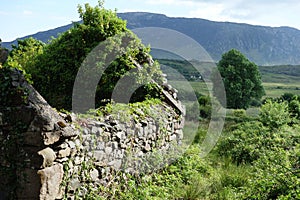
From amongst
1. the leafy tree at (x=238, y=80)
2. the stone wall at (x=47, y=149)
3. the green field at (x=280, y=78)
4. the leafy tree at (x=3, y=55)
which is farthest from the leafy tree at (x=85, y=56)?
the green field at (x=280, y=78)

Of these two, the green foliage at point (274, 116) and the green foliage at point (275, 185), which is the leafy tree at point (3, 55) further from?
the green foliage at point (274, 116)

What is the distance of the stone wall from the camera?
4977 mm

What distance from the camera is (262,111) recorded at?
15242 millimetres

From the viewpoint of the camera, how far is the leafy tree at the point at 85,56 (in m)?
10.0

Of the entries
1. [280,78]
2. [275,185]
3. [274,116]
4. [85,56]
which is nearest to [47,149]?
[275,185]

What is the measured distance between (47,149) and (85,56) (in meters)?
5.54

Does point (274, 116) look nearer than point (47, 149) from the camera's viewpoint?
No

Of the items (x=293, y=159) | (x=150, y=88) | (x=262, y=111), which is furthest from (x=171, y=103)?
(x=262, y=111)

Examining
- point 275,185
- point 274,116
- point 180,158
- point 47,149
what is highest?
point 47,149

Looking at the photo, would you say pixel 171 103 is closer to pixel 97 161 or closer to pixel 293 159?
pixel 293 159

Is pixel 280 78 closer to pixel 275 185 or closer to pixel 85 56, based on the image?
pixel 85 56

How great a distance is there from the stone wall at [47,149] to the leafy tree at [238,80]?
30.4m

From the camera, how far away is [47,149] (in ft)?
16.6

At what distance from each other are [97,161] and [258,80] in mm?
34183
